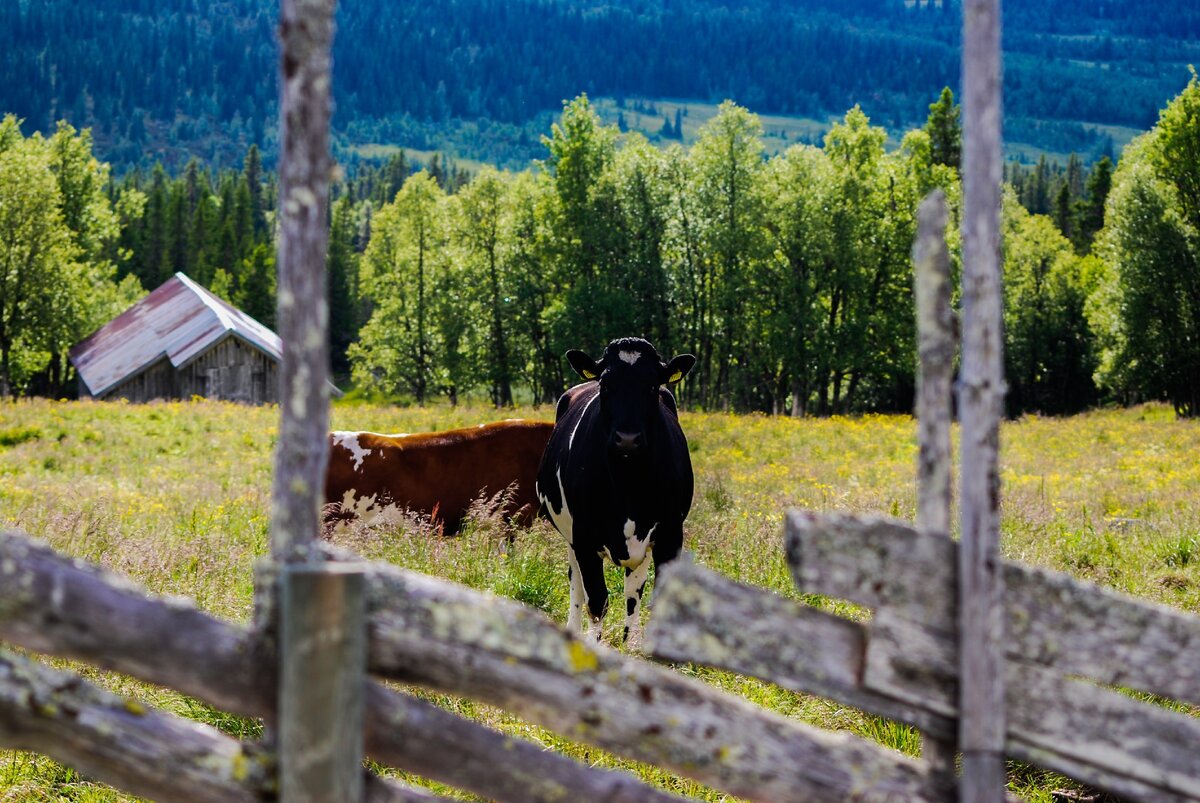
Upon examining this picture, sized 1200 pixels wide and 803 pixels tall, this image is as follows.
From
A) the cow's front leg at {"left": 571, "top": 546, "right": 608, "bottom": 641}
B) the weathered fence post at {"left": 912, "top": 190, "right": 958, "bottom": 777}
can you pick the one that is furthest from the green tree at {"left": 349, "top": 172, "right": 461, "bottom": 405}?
the weathered fence post at {"left": 912, "top": 190, "right": 958, "bottom": 777}

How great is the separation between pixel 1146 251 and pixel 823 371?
16479 mm

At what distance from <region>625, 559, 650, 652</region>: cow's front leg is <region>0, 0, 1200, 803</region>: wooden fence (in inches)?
177

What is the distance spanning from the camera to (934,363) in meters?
3.12

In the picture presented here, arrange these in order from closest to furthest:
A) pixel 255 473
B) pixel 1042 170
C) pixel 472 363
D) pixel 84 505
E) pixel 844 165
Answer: pixel 84 505 → pixel 255 473 → pixel 844 165 → pixel 472 363 → pixel 1042 170

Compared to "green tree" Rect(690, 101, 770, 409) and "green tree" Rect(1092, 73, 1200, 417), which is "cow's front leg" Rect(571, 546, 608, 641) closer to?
"green tree" Rect(1092, 73, 1200, 417)

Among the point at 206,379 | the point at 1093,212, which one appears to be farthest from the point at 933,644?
the point at 1093,212

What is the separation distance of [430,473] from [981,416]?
8.70 metres

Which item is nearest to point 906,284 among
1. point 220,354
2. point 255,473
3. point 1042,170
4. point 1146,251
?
point 1146,251

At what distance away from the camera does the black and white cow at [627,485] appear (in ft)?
26.1

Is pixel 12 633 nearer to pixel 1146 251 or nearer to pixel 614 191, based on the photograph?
pixel 1146 251

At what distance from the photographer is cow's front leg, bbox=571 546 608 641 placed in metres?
7.95

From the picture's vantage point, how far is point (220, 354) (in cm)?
5209

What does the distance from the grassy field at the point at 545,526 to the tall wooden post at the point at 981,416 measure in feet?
7.53

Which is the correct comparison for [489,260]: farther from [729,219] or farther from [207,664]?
[207,664]
